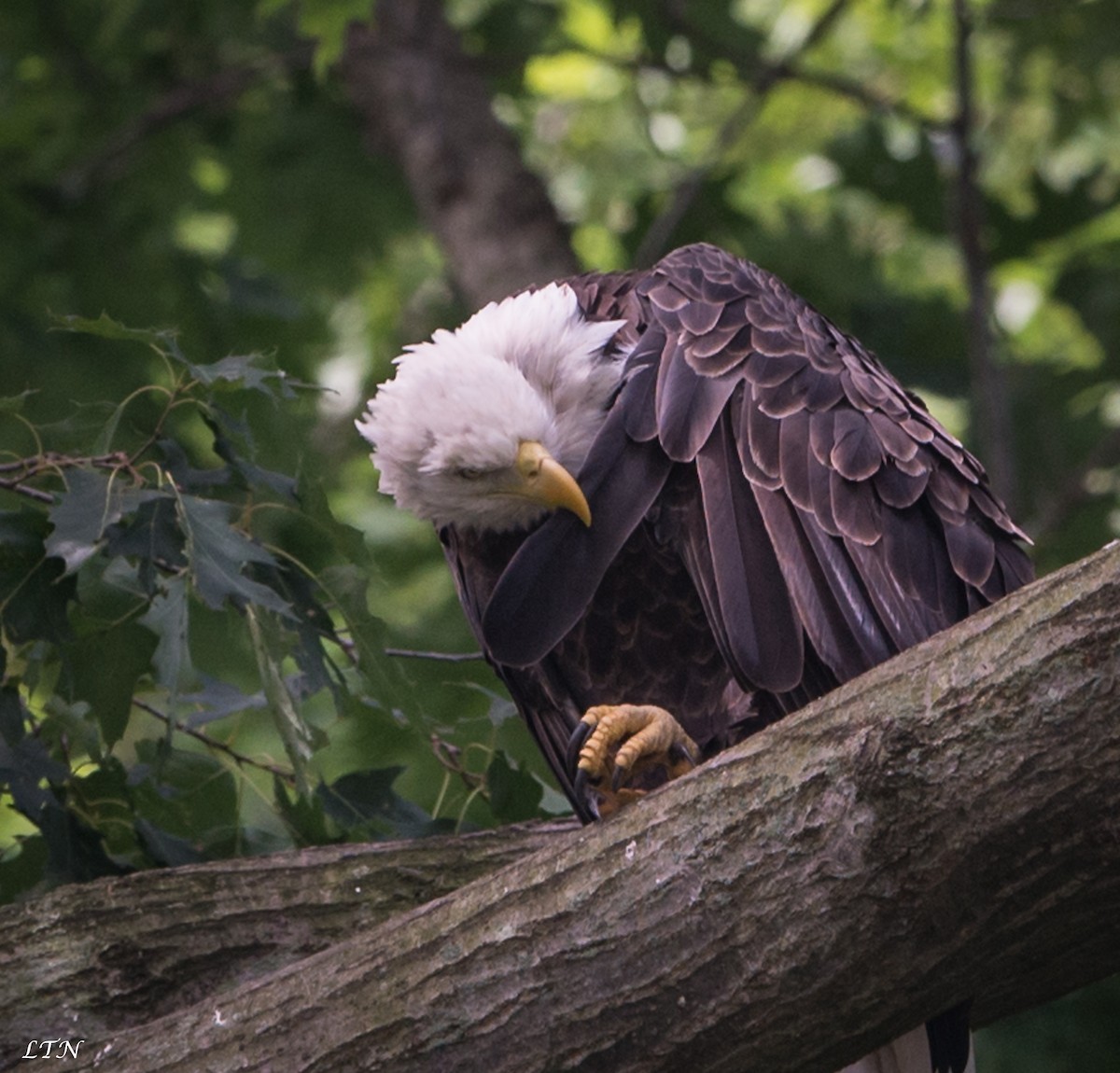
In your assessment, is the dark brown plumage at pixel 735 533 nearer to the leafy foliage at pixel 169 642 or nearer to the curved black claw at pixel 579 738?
the curved black claw at pixel 579 738

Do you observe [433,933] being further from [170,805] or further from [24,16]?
[24,16]

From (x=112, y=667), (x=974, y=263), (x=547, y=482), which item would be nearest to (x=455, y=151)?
(x=974, y=263)

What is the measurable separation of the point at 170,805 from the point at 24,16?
4612 millimetres

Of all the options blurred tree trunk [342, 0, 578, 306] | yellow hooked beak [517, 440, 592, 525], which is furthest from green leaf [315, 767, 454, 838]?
blurred tree trunk [342, 0, 578, 306]

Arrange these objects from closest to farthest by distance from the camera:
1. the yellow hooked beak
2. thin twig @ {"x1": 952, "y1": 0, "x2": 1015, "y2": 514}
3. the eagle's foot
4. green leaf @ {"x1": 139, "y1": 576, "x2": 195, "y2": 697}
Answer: green leaf @ {"x1": 139, "y1": 576, "x2": 195, "y2": 697} < the eagle's foot < the yellow hooked beak < thin twig @ {"x1": 952, "y1": 0, "x2": 1015, "y2": 514}

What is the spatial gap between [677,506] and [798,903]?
48.6 inches

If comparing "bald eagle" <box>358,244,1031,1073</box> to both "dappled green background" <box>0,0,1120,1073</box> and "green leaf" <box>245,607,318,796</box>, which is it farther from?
"green leaf" <box>245,607,318,796</box>

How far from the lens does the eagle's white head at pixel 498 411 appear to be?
3.37 m

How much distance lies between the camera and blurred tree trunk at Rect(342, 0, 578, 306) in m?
5.86

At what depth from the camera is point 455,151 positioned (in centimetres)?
615

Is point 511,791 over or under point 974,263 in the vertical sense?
under

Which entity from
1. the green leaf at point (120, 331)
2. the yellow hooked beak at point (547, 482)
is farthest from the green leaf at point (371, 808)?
the green leaf at point (120, 331)

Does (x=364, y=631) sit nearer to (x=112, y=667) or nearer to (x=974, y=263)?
(x=112, y=667)

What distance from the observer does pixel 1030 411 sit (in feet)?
21.5
